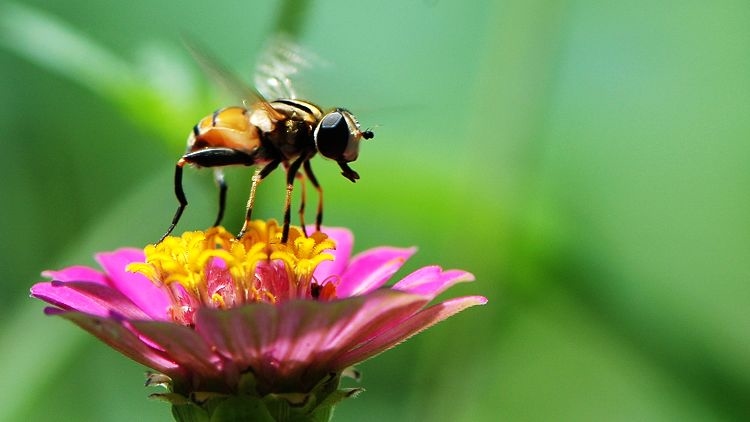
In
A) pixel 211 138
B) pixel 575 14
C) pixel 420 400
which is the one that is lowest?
pixel 420 400

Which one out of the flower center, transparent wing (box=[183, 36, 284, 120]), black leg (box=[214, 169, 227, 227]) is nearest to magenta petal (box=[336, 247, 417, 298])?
the flower center

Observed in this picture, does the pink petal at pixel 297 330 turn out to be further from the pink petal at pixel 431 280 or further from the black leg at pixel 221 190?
the black leg at pixel 221 190

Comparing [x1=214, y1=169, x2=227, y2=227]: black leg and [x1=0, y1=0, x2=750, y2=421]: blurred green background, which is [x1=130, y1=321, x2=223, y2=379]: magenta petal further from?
[x1=0, y1=0, x2=750, y2=421]: blurred green background

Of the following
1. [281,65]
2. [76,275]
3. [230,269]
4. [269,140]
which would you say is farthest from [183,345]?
[281,65]

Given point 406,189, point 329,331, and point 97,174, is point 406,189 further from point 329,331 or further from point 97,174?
point 97,174

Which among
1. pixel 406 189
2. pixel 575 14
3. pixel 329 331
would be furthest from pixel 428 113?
pixel 329 331

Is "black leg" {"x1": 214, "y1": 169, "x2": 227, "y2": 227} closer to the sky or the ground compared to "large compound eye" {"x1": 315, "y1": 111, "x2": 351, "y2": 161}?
closer to the ground

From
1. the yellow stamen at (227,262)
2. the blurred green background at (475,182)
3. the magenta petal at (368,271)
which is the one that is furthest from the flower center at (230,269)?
the blurred green background at (475,182)
